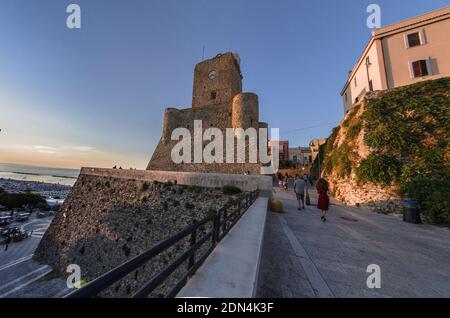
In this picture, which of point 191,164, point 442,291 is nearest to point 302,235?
point 442,291

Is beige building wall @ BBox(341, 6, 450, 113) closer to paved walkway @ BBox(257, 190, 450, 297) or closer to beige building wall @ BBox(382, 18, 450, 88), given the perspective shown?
beige building wall @ BBox(382, 18, 450, 88)

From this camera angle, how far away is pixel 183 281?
206 centimetres

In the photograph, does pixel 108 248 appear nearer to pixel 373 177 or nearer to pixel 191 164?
pixel 191 164

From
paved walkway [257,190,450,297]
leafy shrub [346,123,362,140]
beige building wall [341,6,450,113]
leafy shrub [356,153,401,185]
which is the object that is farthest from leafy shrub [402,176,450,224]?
beige building wall [341,6,450,113]

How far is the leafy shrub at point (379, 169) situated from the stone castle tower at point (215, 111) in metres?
8.90

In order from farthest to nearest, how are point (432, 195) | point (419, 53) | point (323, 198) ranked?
1. point (419, 53)
2. point (432, 195)
3. point (323, 198)

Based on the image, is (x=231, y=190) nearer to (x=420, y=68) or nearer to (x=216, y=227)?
(x=216, y=227)

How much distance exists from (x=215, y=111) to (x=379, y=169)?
17990mm

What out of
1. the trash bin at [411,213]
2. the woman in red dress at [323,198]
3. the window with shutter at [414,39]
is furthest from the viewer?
the window with shutter at [414,39]

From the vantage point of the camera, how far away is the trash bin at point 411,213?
7593mm

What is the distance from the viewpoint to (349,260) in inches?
147

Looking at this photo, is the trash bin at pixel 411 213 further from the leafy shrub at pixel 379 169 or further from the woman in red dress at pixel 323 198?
the woman in red dress at pixel 323 198

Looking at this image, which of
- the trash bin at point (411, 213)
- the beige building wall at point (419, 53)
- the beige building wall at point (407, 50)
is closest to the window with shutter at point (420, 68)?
the beige building wall at point (407, 50)

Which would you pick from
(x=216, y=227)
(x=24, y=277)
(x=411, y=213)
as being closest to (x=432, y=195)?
(x=411, y=213)
